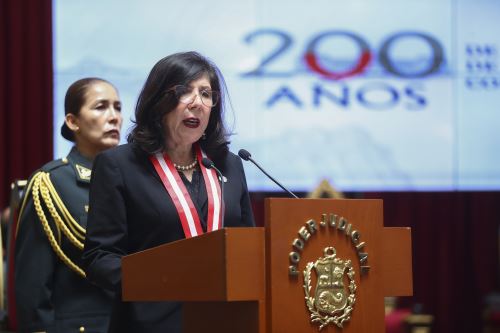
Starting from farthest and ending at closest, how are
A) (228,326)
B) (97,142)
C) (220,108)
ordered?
(97,142)
(220,108)
(228,326)

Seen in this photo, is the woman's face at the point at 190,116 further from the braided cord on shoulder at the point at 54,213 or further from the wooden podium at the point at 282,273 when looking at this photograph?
the braided cord on shoulder at the point at 54,213

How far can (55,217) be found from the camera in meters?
3.17

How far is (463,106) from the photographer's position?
6270 mm

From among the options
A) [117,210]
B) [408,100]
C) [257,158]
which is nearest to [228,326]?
[117,210]

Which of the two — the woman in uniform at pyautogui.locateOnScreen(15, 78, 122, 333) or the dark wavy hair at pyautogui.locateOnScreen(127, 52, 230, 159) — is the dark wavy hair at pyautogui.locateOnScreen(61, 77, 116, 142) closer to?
the woman in uniform at pyautogui.locateOnScreen(15, 78, 122, 333)

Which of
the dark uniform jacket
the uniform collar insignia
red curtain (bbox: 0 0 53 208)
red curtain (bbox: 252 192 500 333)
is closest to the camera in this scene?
the dark uniform jacket

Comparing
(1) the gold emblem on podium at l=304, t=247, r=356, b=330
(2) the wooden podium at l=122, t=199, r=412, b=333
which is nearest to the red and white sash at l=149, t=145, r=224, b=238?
(2) the wooden podium at l=122, t=199, r=412, b=333

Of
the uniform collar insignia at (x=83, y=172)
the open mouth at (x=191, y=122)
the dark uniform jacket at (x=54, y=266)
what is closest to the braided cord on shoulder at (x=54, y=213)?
the dark uniform jacket at (x=54, y=266)

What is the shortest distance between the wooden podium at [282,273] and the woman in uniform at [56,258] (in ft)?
2.89

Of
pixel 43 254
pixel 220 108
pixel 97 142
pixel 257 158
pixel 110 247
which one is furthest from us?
pixel 257 158

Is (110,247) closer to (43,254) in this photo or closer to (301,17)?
(43,254)

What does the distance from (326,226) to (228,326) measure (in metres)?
0.31

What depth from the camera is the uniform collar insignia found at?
3.28 metres

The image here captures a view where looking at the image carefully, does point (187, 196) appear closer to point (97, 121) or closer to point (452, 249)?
point (97, 121)
